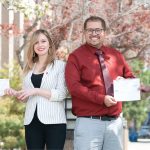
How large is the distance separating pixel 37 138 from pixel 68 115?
0.92m

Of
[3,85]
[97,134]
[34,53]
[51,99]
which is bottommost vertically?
[97,134]

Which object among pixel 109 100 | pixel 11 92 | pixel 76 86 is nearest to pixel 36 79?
pixel 11 92

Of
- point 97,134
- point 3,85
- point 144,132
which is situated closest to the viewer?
point 97,134

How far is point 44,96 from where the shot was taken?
5535 mm

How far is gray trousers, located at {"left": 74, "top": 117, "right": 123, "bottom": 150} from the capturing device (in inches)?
211

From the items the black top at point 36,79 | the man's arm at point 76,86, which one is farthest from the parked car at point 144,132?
the man's arm at point 76,86

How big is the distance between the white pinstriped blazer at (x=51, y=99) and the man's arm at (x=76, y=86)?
0.48ft

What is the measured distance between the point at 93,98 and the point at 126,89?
0.37 meters

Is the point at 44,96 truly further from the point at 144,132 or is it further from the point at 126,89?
the point at 144,132

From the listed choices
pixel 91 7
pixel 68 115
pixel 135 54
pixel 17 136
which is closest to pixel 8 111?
pixel 17 136

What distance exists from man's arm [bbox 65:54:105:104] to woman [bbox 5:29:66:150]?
0.56 feet

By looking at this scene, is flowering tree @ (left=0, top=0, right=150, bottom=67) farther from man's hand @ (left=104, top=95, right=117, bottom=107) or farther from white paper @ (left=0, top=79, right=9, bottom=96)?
man's hand @ (left=104, top=95, right=117, bottom=107)

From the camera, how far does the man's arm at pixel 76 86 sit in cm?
529

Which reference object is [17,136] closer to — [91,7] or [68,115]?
[91,7]
